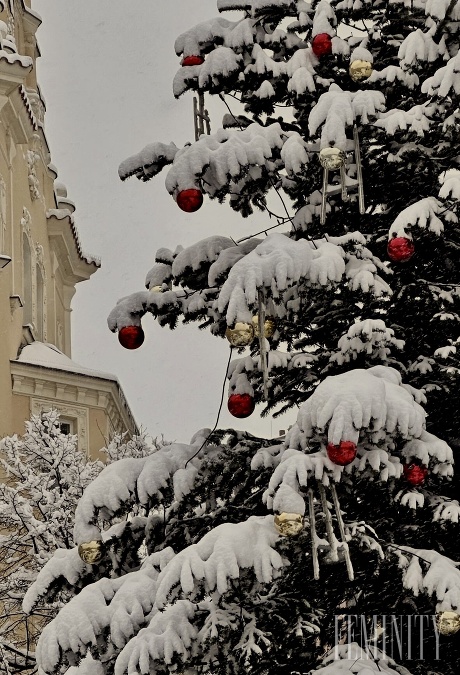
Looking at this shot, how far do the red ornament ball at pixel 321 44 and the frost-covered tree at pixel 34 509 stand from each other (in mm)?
10922

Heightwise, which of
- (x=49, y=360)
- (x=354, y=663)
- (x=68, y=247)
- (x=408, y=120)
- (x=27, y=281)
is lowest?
(x=354, y=663)

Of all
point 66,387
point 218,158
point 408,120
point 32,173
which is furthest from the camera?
point 32,173

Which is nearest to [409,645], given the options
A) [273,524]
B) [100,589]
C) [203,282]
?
[273,524]

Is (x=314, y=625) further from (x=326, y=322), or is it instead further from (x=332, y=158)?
(x=332, y=158)

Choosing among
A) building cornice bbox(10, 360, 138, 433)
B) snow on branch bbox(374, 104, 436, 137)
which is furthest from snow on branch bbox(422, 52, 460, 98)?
building cornice bbox(10, 360, 138, 433)

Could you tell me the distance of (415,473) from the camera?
297 inches

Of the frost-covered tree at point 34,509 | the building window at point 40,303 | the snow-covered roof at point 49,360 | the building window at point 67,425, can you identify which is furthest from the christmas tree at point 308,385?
the building window at point 40,303

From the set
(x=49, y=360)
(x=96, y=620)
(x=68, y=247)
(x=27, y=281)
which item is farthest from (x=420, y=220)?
(x=68, y=247)

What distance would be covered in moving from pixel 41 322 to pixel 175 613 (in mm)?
27458

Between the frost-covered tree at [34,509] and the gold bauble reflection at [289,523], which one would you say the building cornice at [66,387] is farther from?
the gold bauble reflection at [289,523]

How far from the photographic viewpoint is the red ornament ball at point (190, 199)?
8188 mm

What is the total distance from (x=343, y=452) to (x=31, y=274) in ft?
88.0

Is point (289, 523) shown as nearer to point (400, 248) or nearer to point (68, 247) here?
point (400, 248)

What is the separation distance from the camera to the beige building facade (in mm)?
28703
